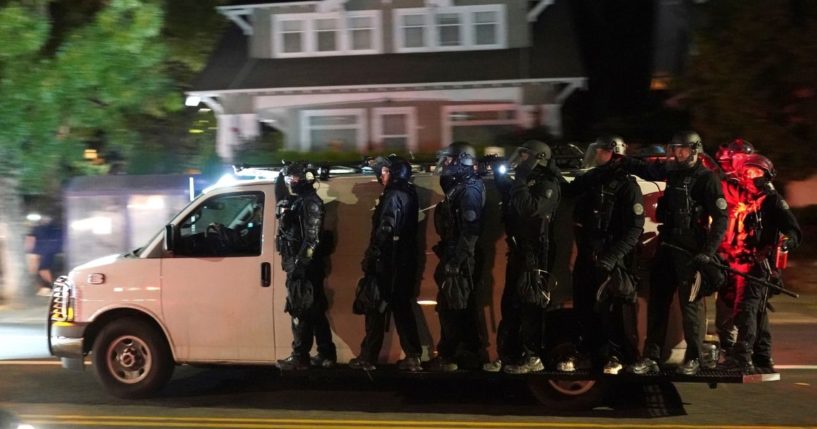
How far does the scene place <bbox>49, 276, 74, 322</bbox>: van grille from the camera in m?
7.59

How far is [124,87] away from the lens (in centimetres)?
1382

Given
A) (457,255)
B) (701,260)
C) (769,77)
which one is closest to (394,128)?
(769,77)

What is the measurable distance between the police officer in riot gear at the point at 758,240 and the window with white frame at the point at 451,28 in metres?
14.5

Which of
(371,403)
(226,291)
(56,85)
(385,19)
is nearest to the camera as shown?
(226,291)

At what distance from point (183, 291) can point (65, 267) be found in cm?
847

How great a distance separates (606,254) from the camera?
6.51m

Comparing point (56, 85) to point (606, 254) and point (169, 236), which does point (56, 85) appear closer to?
point (169, 236)

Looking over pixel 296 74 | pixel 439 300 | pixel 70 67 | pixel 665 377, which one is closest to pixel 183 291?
pixel 439 300

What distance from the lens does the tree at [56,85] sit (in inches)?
504

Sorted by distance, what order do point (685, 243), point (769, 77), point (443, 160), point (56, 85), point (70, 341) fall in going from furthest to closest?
point (769, 77) → point (56, 85) → point (70, 341) → point (443, 160) → point (685, 243)

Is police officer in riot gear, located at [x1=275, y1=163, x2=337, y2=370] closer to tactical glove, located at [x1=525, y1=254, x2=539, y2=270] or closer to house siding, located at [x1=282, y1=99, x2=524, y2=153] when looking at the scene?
tactical glove, located at [x1=525, y1=254, x2=539, y2=270]

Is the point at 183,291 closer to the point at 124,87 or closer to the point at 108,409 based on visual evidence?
the point at 108,409

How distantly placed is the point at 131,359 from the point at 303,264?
185 cm

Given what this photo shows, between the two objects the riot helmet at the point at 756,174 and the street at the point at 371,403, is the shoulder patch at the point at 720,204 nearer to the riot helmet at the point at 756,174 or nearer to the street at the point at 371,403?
the riot helmet at the point at 756,174
